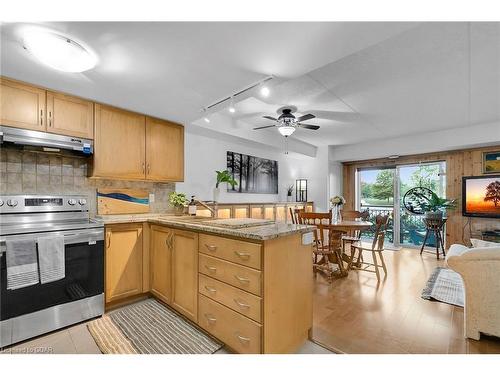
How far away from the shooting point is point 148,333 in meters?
1.89

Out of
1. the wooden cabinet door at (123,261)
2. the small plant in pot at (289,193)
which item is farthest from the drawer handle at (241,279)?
the small plant in pot at (289,193)

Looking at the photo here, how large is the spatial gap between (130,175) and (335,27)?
2.41m

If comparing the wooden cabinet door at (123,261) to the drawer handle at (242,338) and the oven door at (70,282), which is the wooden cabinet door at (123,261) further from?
the drawer handle at (242,338)

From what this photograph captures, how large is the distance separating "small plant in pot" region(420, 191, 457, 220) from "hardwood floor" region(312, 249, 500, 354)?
1.77 metres

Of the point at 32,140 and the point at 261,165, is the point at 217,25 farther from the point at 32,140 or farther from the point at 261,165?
the point at 261,165

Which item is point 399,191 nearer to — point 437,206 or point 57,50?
point 437,206

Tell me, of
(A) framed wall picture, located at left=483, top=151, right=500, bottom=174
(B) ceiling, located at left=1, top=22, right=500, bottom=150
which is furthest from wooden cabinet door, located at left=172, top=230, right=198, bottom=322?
(A) framed wall picture, located at left=483, top=151, right=500, bottom=174

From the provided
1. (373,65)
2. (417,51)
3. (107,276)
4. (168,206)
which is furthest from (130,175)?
(417,51)

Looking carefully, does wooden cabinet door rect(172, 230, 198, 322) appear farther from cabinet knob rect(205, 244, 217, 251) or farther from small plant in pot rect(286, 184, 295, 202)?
small plant in pot rect(286, 184, 295, 202)

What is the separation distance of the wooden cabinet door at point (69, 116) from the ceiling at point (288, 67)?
5.2 inches

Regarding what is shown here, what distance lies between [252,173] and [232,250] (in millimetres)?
3248

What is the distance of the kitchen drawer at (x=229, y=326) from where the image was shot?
1438 millimetres

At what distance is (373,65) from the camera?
7.20ft

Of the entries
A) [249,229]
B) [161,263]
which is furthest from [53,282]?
[249,229]
